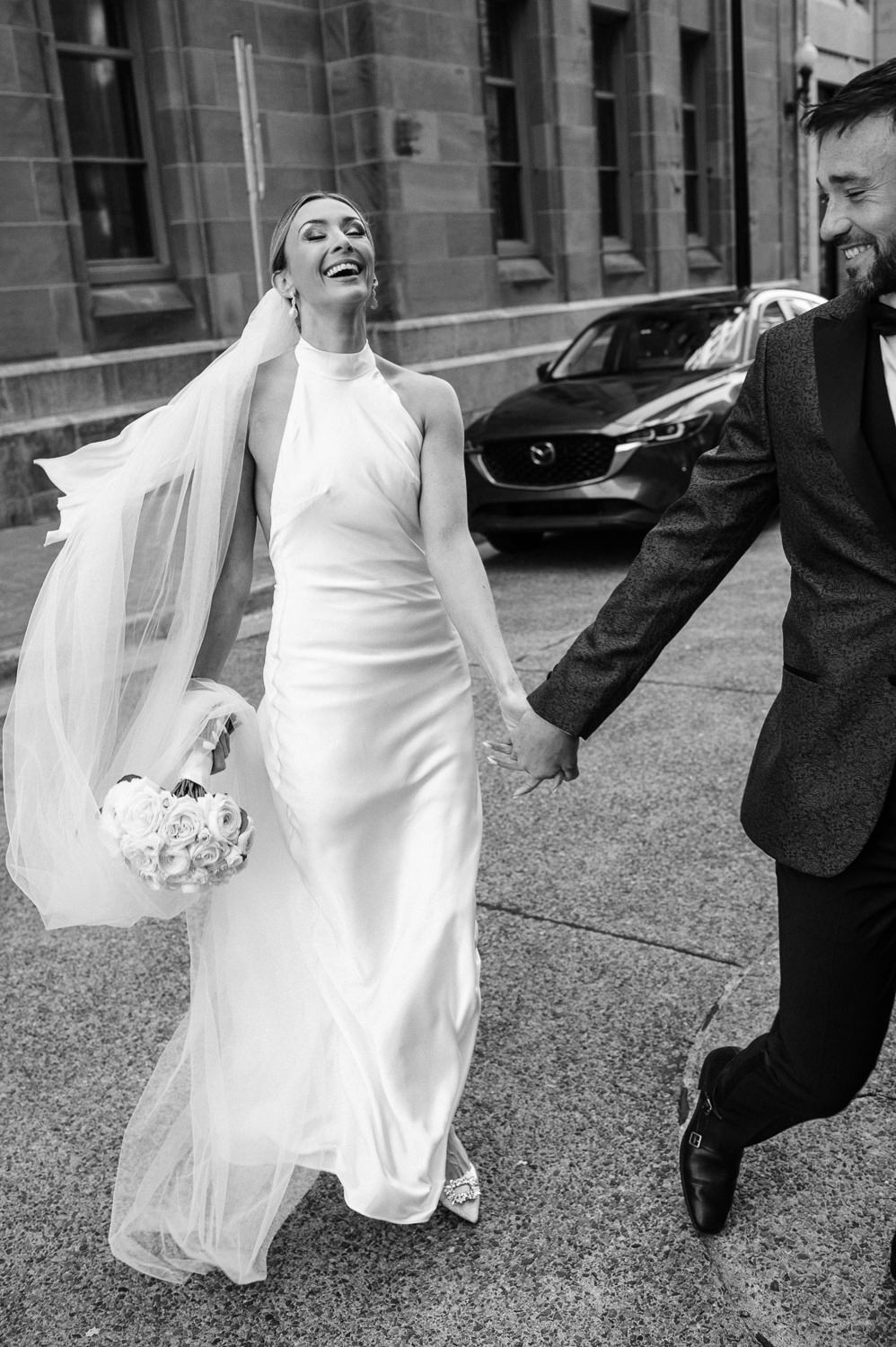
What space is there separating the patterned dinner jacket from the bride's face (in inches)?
35.1

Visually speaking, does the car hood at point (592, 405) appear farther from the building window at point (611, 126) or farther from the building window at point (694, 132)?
the building window at point (694, 132)

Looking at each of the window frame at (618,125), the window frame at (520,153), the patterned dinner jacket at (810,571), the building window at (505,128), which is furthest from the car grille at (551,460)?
the window frame at (618,125)

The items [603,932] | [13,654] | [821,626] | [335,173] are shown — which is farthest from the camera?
[335,173]

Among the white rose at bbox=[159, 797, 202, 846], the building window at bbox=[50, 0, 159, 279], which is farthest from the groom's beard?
the building window at bbox=[50, 0, 159, 279]

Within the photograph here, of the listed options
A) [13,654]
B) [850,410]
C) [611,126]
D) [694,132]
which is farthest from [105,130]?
[694,132]

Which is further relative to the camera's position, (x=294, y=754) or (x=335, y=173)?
(x=335, y=173)

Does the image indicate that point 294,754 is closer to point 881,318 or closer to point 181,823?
point 181,823

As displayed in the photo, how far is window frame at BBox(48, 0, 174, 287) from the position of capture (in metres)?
12.0

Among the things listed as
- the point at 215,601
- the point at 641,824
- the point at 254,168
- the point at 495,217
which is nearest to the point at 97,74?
the point at 254,168

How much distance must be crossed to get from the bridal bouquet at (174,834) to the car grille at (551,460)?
6.95 metres

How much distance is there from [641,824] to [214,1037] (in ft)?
7.73

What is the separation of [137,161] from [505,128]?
6.33 m

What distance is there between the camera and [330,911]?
106 inches

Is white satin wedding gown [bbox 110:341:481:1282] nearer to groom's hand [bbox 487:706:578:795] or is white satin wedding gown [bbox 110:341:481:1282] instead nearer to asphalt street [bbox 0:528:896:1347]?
asphalt street [bbox 0:528:896:1347]
